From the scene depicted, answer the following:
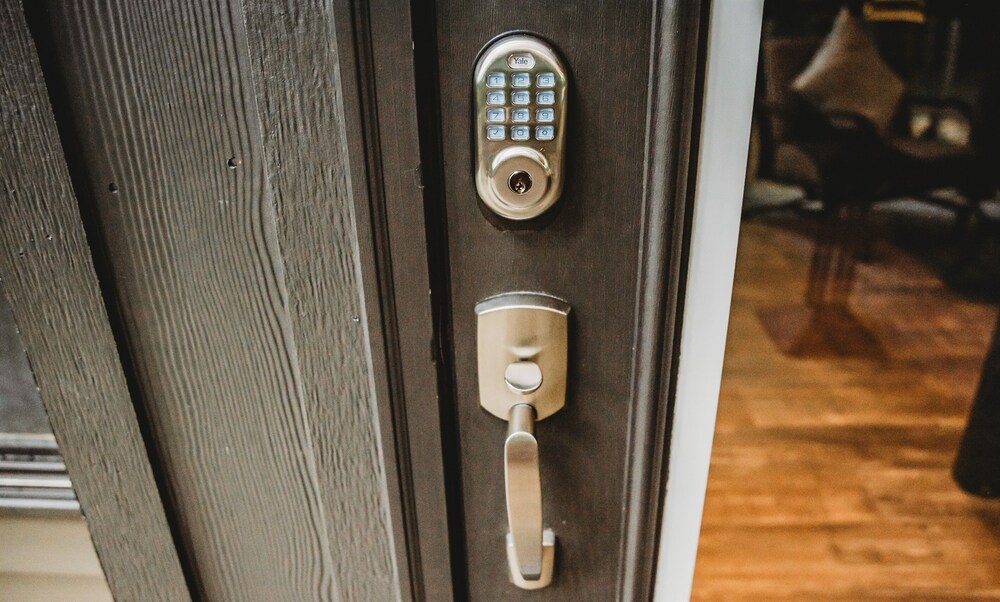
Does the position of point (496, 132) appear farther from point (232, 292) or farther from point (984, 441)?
point (984, 441)

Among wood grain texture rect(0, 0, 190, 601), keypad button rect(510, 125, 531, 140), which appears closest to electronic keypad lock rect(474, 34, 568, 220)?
keypad button rect(510, 125, 531, 140)

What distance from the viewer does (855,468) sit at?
174 centimetres

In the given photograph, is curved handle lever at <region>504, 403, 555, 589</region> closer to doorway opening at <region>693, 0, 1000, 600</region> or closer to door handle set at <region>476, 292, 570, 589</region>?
door handle set at <region>476, 292, 570, 589</region>

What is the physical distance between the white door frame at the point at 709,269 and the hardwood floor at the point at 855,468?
36.7 inches

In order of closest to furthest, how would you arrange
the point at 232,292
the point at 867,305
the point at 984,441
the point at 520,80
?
1. the point at 520,80
2. the point at 232,292
3. the point at 984,441
4. the point at 867,305

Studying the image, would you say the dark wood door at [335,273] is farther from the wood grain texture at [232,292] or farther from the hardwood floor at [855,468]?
the hardwood floor at [855,468]

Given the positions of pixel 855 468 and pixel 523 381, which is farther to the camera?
pixel 855 468

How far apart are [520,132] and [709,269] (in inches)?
6.6

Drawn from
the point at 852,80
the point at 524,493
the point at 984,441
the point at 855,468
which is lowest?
the point at 855,468

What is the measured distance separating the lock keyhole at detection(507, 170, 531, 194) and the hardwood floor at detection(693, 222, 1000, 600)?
120 centimetres

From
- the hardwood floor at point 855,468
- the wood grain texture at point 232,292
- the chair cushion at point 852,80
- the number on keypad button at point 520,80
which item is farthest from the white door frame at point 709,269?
the chair cushion at point 852,80

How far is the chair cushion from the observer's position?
2531 millimetres

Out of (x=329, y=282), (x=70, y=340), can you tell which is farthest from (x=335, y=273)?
(x=70, y=340)

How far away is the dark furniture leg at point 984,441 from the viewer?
156cm
